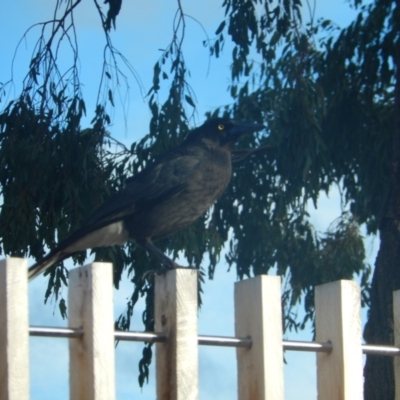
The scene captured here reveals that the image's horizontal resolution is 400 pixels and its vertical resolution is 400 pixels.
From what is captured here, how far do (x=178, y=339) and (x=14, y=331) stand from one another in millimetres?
367

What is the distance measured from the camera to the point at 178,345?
6.72 feet

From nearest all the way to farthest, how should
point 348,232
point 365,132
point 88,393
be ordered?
point 88,393 < point 365,132 < point 348,232

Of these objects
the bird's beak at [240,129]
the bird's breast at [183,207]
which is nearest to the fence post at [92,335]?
the bird's breast at [183,207]

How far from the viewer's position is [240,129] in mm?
4984

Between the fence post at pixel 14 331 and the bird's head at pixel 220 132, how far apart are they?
2911mm

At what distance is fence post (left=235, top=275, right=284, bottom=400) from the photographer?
211cm

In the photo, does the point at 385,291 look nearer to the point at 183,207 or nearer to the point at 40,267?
the point at 183,207

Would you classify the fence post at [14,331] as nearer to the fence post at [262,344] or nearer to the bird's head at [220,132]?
the fence post at [262,344]

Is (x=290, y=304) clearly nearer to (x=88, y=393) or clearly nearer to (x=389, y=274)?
(x=389, y=274)

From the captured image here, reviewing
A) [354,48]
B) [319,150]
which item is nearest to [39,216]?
[319,150]

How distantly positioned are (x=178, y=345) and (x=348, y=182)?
579 centimetres

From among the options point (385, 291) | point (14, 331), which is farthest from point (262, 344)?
point (385, 291)

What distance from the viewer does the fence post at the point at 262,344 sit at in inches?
83.1

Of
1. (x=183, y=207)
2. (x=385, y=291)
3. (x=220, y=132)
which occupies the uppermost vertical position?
(x=220, y=132)
